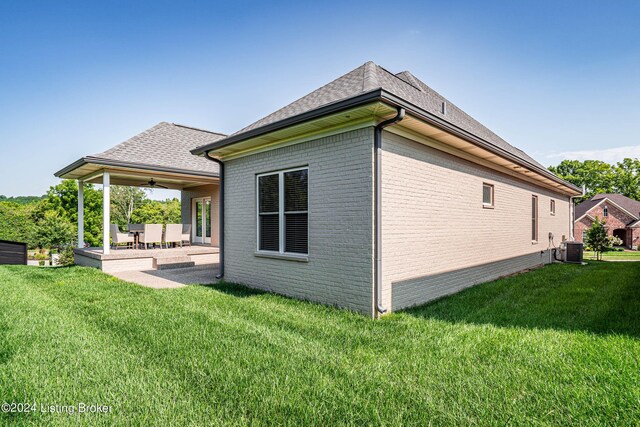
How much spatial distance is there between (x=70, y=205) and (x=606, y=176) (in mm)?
70859

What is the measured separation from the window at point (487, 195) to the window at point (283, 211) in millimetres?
4899

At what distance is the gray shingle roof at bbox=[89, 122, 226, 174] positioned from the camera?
11.0m

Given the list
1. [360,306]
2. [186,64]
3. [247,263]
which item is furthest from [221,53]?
[360,306]

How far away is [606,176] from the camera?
171 ft

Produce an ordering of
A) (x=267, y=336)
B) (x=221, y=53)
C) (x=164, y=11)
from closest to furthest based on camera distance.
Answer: (x=267, y=336) → (x=164, y=11) → (x=221, y=53)

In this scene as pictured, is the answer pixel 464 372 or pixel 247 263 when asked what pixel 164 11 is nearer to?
pixel 247 263

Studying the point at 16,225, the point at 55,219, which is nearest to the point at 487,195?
the point at 55,219

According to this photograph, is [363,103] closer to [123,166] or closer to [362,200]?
[362,200]

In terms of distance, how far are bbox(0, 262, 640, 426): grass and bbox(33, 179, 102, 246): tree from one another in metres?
22.7

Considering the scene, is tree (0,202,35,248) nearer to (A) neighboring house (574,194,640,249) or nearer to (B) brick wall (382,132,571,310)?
(B) brick wall (382,132,571,310)

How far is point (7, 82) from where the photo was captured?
1116cm

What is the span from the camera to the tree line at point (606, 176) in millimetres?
50562

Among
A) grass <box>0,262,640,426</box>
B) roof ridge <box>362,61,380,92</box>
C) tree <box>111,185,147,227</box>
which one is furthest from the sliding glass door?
tree <box>111,185,147,227</box>

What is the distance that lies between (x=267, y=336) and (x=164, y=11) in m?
9.06
